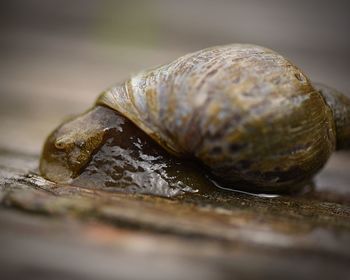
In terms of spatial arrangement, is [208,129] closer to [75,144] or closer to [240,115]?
[240,115]

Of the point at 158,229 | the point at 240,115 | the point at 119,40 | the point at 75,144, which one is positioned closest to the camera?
the point at 158,229

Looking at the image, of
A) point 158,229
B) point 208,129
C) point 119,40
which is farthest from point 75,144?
point 119,40

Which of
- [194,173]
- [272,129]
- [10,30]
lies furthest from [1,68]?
[272,129]

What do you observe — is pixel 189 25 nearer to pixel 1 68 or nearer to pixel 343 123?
pixel 1 68

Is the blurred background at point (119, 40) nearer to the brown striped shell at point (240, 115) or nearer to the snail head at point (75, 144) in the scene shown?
the snail head at point (75, 144)

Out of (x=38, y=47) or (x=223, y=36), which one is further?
(x=223, y=36)
